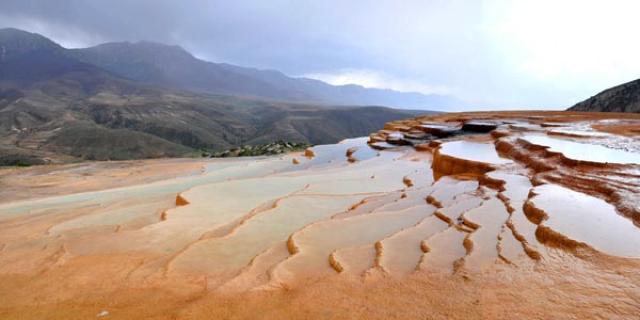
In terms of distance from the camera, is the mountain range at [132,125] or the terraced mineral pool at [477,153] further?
the mountain range at [132,125]

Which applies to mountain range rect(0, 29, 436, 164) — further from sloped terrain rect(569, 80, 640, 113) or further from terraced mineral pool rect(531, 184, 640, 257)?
terraced mineral pool rect(531, 184, 640, 257)

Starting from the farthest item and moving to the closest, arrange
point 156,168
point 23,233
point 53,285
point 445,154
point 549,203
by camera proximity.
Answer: point 156,168, point 445,154, point 23,233, point 549,203, point 53,285

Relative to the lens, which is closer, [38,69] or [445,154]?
[445,154]

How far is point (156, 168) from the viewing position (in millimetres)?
19422

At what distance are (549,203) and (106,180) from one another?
1674cm

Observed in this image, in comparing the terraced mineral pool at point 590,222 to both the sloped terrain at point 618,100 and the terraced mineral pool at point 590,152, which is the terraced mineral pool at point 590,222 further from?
the sloped terrain at point 618,100

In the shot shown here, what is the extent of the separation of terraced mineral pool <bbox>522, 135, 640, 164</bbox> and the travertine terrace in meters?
0.05

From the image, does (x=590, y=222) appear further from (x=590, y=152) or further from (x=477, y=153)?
(x=477, y=153)

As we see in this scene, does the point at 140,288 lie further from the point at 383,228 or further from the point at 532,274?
the point at 532,274

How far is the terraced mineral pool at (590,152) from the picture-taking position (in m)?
7.25

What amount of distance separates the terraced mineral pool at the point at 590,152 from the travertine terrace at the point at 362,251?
47mm

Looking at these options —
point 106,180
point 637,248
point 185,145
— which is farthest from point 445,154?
point 185,145

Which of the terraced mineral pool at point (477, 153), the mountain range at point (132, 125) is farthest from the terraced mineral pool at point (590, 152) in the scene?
the mountain range at point (132, 125)

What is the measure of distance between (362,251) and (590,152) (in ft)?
22.8
